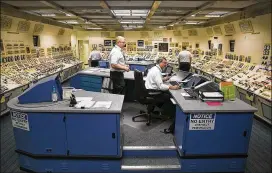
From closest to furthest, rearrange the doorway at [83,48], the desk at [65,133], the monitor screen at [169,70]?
the desk at [65,133], the monitor screen at [169,70], the doorway at [83,48]

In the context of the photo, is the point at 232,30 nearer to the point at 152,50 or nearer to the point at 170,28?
the point at 170,28

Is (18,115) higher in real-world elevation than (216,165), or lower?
higher

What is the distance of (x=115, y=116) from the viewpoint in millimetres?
2357

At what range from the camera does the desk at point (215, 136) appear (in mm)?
2402

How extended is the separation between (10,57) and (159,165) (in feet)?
15.2

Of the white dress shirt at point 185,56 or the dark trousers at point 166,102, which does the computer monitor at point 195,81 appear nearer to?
the dark trousers at point 166,102

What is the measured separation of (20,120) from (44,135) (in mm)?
364

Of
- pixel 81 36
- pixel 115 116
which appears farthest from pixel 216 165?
pixel 81 36

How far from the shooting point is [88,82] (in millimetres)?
5391

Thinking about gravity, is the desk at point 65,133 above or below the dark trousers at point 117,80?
below

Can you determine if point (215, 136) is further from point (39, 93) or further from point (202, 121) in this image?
point (39, 93)

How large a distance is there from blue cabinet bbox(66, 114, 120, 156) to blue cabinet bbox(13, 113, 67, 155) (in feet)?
→ 0.33

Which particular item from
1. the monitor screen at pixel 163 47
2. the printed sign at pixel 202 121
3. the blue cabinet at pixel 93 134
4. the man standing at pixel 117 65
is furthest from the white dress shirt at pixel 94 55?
the printed sign at pixel 202 121

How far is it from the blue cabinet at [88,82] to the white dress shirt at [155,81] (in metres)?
1.94
